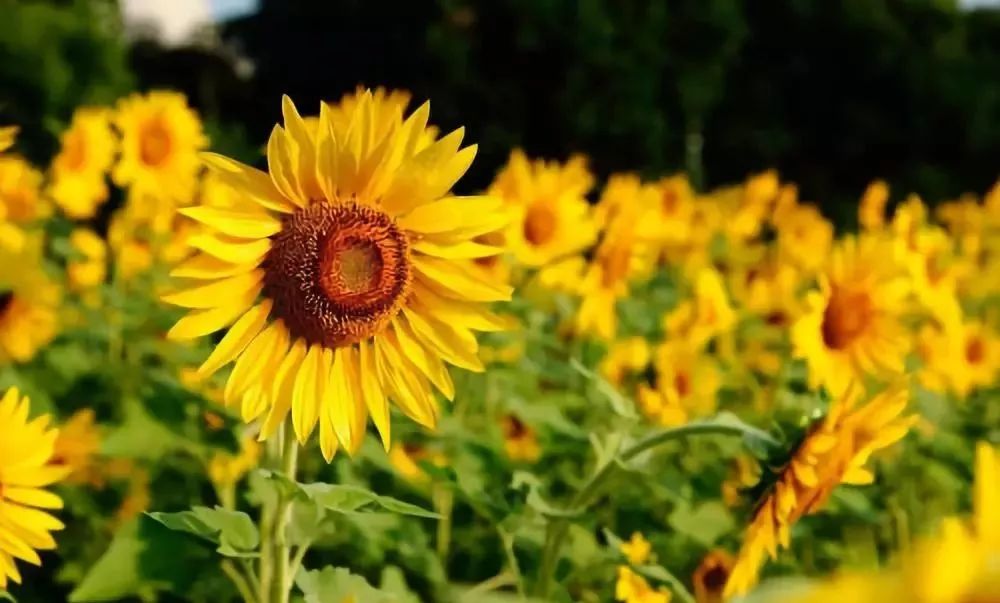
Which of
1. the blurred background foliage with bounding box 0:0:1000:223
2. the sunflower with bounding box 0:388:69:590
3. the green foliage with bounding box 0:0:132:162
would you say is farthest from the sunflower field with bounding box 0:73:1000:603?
the blurred background foliage with bounding box 0:0:1000:223

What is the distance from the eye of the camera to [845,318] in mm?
1772

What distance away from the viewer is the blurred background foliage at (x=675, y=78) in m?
7.12

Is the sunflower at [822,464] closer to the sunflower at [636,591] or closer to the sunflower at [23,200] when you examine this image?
the sunflower at [636,591]

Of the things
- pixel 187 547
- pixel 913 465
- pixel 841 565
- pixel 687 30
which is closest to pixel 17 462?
pixel 187 547

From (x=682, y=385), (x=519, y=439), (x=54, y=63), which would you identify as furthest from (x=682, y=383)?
(x=54, y=63)

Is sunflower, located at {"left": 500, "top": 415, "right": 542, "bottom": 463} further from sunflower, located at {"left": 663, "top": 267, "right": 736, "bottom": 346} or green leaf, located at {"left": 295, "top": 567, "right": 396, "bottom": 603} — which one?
green leaf, located at {"left": 295, "top": 567, "right": 396, "bottom": 603}

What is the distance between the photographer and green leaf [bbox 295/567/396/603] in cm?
107

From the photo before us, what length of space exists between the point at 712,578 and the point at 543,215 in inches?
37.7

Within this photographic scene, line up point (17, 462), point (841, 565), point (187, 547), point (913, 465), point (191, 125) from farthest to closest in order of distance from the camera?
1. point (191, 125)
2. point (913, 465)
3. point (841, 565)
4. point (187, 547)
5. point (17, 462)

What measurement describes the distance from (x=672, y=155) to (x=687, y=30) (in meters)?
0.70

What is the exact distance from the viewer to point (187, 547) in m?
1.33

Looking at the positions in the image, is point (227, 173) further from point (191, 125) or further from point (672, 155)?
point (672, 155)

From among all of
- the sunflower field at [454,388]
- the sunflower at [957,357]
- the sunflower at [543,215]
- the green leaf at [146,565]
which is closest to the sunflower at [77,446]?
the sunflower field at [454,388]

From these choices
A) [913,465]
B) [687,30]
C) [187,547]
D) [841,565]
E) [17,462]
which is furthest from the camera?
[687,30]
